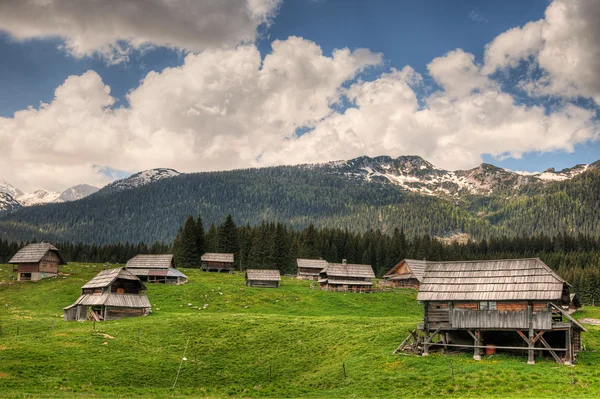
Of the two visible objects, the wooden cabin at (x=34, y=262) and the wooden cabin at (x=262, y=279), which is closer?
the wooden cabin at (x=34, y=262)

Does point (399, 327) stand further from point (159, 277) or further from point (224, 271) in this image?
point (224, 271)

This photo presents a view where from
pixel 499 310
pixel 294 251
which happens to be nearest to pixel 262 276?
pixel 294 251

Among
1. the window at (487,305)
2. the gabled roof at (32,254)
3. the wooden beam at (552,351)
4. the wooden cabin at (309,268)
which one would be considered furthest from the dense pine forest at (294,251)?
the wooden beam at (552,351)

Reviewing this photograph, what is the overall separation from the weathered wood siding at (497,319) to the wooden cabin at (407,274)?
6592 centimetres

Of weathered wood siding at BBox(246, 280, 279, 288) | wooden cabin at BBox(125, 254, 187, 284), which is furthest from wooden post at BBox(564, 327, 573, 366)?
wooden cabin at BBox(125, 254, 187, 284)

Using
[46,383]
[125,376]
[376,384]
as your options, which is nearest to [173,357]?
[125,376]

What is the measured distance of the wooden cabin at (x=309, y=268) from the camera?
127062 millimetres

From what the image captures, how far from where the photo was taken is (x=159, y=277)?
337 ft

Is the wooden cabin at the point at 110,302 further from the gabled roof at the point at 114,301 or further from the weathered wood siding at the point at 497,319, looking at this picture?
the weathered wood siding at the point at 497,319

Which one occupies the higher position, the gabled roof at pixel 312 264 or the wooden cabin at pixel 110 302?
the gabled roof at pixel 312 264

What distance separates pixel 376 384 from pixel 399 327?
54.0 feet

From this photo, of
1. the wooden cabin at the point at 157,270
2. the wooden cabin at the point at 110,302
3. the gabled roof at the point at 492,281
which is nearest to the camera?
the gabled roof at the point at 492,281

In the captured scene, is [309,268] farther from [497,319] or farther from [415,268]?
[497,319]

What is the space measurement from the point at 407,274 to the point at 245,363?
73.7 meters
